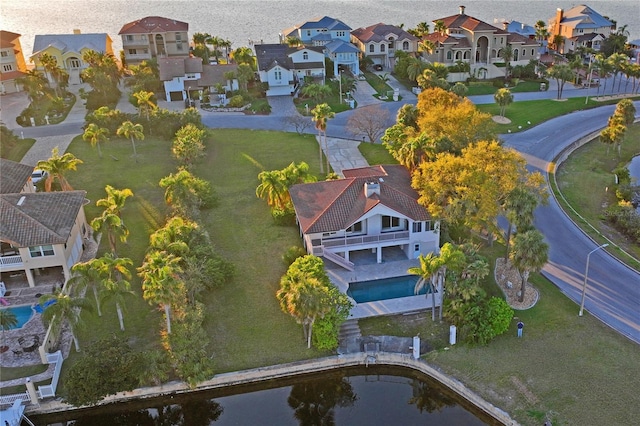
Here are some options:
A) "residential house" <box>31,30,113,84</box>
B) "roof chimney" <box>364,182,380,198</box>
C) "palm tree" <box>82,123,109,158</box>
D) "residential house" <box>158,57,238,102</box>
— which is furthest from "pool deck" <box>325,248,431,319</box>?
"residential house" <box>31,30,113,84</box>

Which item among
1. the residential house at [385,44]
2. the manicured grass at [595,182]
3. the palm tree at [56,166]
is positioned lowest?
the manicured grass at [595,182]

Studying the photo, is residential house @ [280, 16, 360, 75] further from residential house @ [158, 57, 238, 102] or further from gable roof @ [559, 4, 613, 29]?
gable roof @ [559, 4, 613, 29]

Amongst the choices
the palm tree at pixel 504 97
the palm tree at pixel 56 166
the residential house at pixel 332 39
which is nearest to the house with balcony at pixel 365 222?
the palm tree at pixel 56 166

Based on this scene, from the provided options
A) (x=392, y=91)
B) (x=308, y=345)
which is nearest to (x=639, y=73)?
(x=392, y=91)

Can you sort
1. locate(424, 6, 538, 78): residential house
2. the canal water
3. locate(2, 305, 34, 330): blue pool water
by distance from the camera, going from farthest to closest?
1. locate(424, 6, 538, 78): residential house
2. locate(2, 305, 34, 330): blue pool water
3. the canal water

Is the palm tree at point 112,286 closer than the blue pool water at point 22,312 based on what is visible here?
Yes

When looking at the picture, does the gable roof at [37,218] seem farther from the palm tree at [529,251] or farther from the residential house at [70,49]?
the residential house at [70,49]
